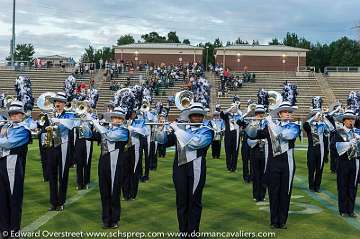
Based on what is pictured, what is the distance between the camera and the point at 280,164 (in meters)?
8.29

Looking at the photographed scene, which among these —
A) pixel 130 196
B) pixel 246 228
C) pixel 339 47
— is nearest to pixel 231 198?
pixel 130 196

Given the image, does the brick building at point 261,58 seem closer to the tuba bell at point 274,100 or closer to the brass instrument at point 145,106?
the brass instrument at point 145,106

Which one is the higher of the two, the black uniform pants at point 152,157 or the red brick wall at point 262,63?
the red brick wall at point 262,63

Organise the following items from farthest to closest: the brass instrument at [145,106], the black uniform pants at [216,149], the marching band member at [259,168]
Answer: the black uniform pants at [216,149] < the brass instrument at [145,106] < the marching band member at [259,168]

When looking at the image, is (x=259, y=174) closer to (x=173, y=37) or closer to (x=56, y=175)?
(x=56, y=175)

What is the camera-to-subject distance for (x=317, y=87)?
1606 inches

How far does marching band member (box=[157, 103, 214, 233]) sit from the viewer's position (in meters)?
7.32

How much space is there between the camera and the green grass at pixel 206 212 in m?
8.26

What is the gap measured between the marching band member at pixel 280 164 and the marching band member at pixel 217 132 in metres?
8.11

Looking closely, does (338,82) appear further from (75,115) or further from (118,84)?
(75,115)

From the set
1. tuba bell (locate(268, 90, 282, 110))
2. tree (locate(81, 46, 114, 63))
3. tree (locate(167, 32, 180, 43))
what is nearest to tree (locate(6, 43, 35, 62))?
tree (locate(81, 46, 114, 63))

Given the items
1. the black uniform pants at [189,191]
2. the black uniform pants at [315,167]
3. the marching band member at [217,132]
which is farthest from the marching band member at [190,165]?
the marching band member at [217,132]

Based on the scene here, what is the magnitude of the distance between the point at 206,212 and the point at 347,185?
93.0 inches

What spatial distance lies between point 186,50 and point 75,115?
44.0 m
